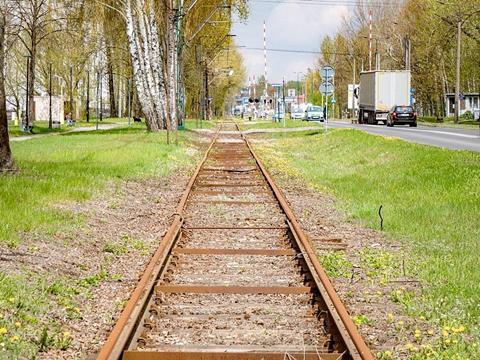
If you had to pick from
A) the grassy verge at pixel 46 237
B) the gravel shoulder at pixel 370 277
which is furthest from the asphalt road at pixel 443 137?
the gravel shoulder at pixel 370 277

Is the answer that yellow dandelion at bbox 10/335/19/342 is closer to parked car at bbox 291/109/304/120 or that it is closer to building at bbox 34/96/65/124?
building at bbox 34/96/65/124

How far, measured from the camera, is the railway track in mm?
6145

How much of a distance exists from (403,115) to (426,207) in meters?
46.3

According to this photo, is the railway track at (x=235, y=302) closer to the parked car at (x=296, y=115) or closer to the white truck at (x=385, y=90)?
the white truck at (x=385, y=90)

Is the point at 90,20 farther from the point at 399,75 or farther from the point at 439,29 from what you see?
the point at 439,29

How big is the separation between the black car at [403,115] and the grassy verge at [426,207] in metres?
27.7

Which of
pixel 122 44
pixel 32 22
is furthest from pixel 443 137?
pixel 122 44

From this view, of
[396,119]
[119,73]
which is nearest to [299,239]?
[396,119]

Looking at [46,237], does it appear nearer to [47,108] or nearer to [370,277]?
[370,277]

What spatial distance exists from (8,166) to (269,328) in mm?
12020

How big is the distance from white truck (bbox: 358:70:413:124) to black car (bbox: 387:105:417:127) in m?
1.87

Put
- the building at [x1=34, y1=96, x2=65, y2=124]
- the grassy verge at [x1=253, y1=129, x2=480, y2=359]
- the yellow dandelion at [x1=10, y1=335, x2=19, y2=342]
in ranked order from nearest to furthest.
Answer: the yellow dandelion at [x1=10, y1=335, x2=19, y2=342] < the grassy verge at [x1=253, y1=129, x2=480, y2=359] < the building at [x1=34, y1=96, x2=65, y2=124]

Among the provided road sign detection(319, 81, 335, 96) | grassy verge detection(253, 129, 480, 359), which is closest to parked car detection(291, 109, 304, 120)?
road sign detection(319, 81, 335, 96)

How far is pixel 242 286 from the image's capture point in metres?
8.28
